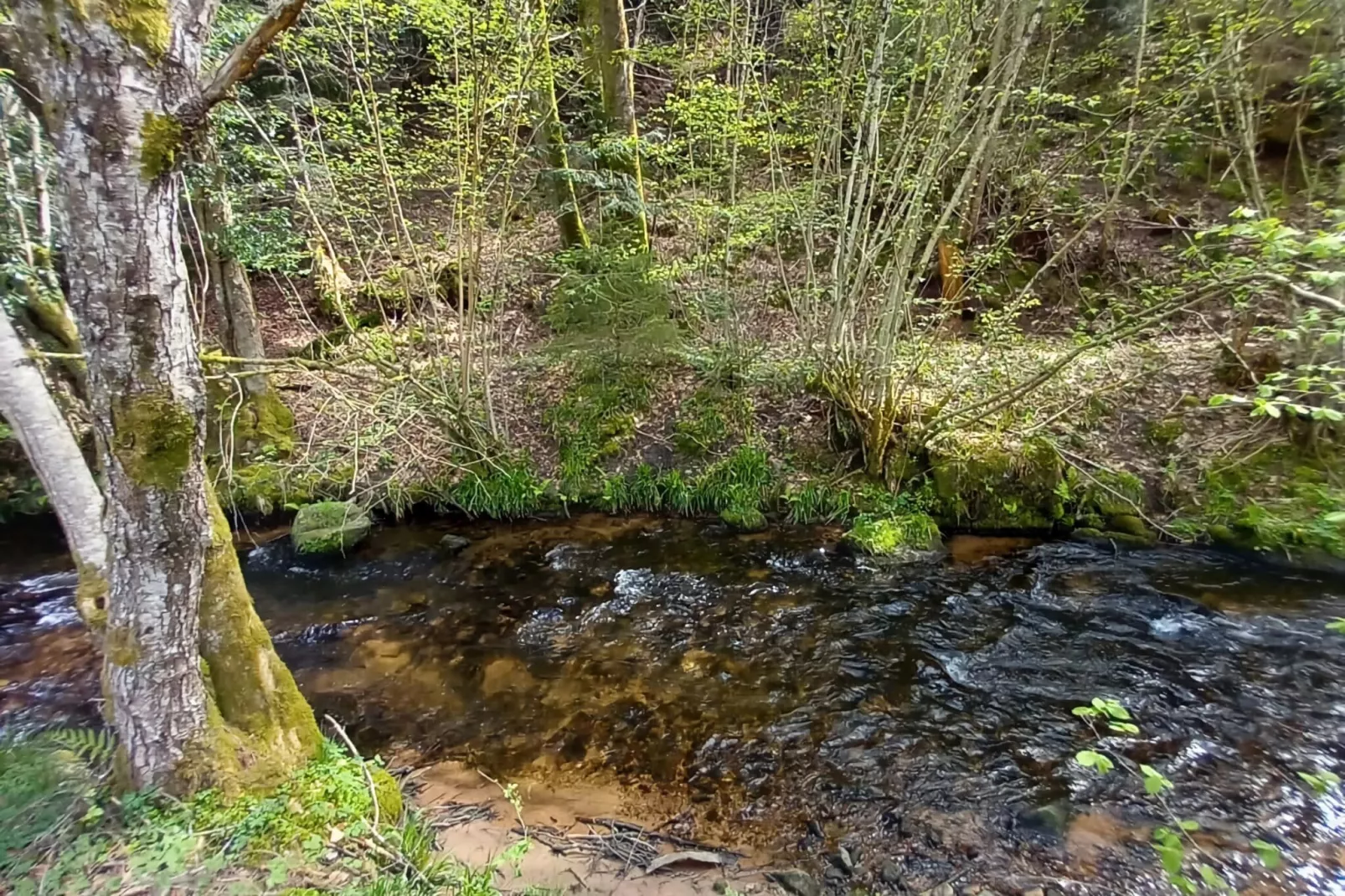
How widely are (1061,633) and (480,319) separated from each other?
746cm

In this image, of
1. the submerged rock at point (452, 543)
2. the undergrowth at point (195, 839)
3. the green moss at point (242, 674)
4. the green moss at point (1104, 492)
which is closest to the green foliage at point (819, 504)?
the green moss at point (1104, 492)

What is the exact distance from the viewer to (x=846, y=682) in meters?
5.14

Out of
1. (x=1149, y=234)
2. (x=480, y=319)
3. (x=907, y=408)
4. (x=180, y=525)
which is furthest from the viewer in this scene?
(x=1149, y=234)

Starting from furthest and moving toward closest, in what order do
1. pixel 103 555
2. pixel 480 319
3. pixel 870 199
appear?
1. pixel 480 319
2. pixel 870 199
3. pixel 103 555

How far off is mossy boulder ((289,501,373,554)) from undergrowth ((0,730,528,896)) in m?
4.04

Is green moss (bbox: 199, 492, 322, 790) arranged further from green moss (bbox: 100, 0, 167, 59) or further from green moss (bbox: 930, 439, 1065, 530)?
green moss (bbox: 930, 439, 1065, 530)

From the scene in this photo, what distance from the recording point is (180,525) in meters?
2.74

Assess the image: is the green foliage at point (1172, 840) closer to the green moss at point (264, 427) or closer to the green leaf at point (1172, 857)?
the green leaf at point (1172, 857)

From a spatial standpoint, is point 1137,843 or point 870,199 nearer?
point 1137,843

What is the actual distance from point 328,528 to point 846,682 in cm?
559

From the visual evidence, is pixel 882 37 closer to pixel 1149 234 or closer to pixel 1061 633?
pixel 1061 633

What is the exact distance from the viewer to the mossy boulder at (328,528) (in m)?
7.26

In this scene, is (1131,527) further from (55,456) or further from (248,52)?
(55,456)

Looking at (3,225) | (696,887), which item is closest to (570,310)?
(3,225)
